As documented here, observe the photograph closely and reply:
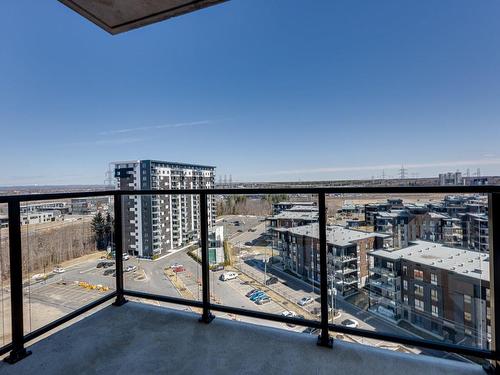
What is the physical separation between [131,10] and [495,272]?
315cm

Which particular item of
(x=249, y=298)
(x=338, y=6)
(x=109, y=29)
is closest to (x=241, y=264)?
(x=249, y=298)

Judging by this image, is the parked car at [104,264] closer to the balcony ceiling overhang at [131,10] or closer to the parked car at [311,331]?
the parked car at [311,331]

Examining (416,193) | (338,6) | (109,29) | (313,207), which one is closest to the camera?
(416,193)

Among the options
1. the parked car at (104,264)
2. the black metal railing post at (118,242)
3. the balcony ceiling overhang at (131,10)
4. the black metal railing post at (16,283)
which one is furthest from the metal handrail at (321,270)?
the balcony ceiling overhang at (131,10)

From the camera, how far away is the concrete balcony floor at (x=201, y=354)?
5.04 feet

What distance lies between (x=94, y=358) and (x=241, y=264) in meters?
1.21

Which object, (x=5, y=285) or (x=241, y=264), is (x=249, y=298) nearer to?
Result: (x=241, y=264)

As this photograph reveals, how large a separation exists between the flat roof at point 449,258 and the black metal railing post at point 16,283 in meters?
2.61

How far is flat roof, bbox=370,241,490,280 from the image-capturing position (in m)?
1.49

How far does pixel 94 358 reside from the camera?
5.54 feet

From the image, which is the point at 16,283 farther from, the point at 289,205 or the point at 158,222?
the point at 289,205

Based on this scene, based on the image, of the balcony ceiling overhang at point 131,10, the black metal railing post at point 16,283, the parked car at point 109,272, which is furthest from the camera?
the parked car at point 109,272

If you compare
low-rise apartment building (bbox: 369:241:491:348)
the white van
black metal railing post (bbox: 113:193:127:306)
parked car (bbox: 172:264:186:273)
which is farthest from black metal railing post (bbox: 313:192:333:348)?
black metal railing post (bbox: 113:193:127:306)

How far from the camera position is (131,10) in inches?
81.4
